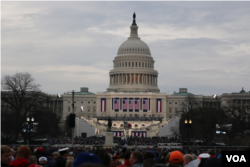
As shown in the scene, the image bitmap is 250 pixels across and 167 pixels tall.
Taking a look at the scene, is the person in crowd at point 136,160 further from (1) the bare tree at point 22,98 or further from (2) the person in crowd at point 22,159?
(1) the bare tree at point 22,98

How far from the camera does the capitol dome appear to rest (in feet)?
626

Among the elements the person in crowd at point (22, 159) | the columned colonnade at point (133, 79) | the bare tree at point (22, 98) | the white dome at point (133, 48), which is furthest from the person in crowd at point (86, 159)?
the white dome at point (133, 48)

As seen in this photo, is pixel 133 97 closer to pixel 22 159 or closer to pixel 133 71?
pixel 133 71

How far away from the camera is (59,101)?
7820 inches

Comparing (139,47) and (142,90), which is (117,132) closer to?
(142,90)

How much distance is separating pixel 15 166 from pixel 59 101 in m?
188

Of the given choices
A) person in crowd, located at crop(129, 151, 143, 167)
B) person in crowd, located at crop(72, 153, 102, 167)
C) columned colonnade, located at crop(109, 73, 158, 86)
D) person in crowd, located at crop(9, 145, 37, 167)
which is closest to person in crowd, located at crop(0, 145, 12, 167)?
person in crowd, located at crop(9, 145, 37, 167)

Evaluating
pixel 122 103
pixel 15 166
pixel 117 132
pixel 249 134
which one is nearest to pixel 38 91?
pixel 117 132
